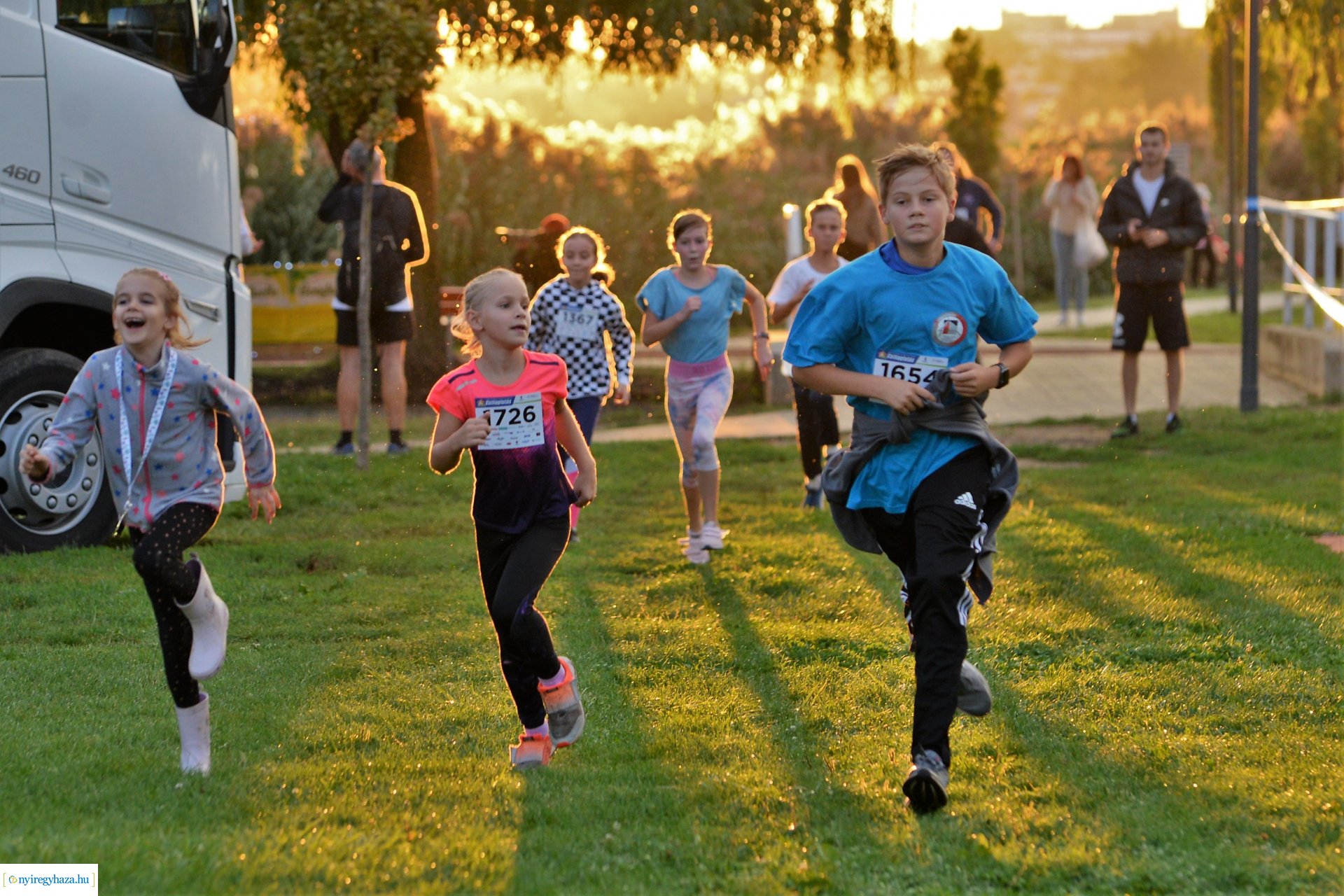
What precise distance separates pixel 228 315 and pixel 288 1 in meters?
3.76

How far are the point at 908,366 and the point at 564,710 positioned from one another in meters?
1.41

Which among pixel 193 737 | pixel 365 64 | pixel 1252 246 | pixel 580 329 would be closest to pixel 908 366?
pixel 193 737

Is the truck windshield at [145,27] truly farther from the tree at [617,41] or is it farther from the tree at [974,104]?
the tree at [974,104]

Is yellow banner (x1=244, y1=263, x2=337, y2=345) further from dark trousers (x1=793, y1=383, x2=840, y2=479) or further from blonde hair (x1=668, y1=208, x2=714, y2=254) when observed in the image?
blonde hair (x1=668, y1=208, x2=714, y2=254)

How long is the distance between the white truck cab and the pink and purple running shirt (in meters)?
3.66

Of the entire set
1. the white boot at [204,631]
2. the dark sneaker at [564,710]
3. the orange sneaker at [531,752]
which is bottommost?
the orange sneaker at [531,752]

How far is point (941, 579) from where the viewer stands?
4.45 meters

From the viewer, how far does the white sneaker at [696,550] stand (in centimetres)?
810

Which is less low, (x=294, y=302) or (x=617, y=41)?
(x=617, y=41)

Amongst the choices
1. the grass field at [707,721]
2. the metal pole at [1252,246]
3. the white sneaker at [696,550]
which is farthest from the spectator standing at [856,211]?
the metal pole at [1252,246]

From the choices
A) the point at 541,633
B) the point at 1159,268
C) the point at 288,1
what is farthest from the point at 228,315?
the point at 1159,268

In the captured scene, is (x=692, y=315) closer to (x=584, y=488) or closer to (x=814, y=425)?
(x=814, y=425)

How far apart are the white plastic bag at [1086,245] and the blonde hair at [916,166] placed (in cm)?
1694

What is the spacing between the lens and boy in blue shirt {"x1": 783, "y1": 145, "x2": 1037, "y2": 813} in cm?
450
